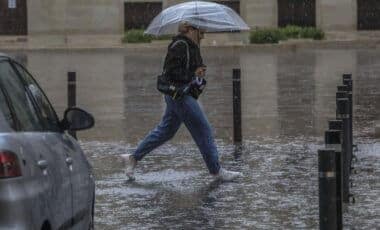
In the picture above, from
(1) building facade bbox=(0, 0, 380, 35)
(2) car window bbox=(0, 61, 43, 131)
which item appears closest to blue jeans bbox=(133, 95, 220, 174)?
(2) car window bbox=(0, 61, 43, 131)

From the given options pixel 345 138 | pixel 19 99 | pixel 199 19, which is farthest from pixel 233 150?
pixel 19 99

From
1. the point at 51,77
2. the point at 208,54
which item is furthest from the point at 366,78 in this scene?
the point at 208,54

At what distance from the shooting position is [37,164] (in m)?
6.33

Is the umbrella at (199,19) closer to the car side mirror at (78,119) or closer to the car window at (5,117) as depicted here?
the car side mirror at (78,119)

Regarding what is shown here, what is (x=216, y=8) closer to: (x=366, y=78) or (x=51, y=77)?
(x=366, y=78)

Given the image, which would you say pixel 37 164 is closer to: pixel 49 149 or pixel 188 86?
pixel 49 149

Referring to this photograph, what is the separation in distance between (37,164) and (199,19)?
6.00 meters

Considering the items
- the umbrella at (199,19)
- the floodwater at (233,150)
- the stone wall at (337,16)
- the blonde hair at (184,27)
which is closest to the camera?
the floodwater at (233,150)

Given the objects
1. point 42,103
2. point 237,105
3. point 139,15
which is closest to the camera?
point 42,103

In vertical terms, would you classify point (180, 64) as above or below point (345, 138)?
above

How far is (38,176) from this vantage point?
20.6 feet

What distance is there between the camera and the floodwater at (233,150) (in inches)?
402

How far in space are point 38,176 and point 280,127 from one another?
10906mm

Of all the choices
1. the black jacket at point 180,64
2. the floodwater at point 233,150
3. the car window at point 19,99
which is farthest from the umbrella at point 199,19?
the car window at point 19,99
